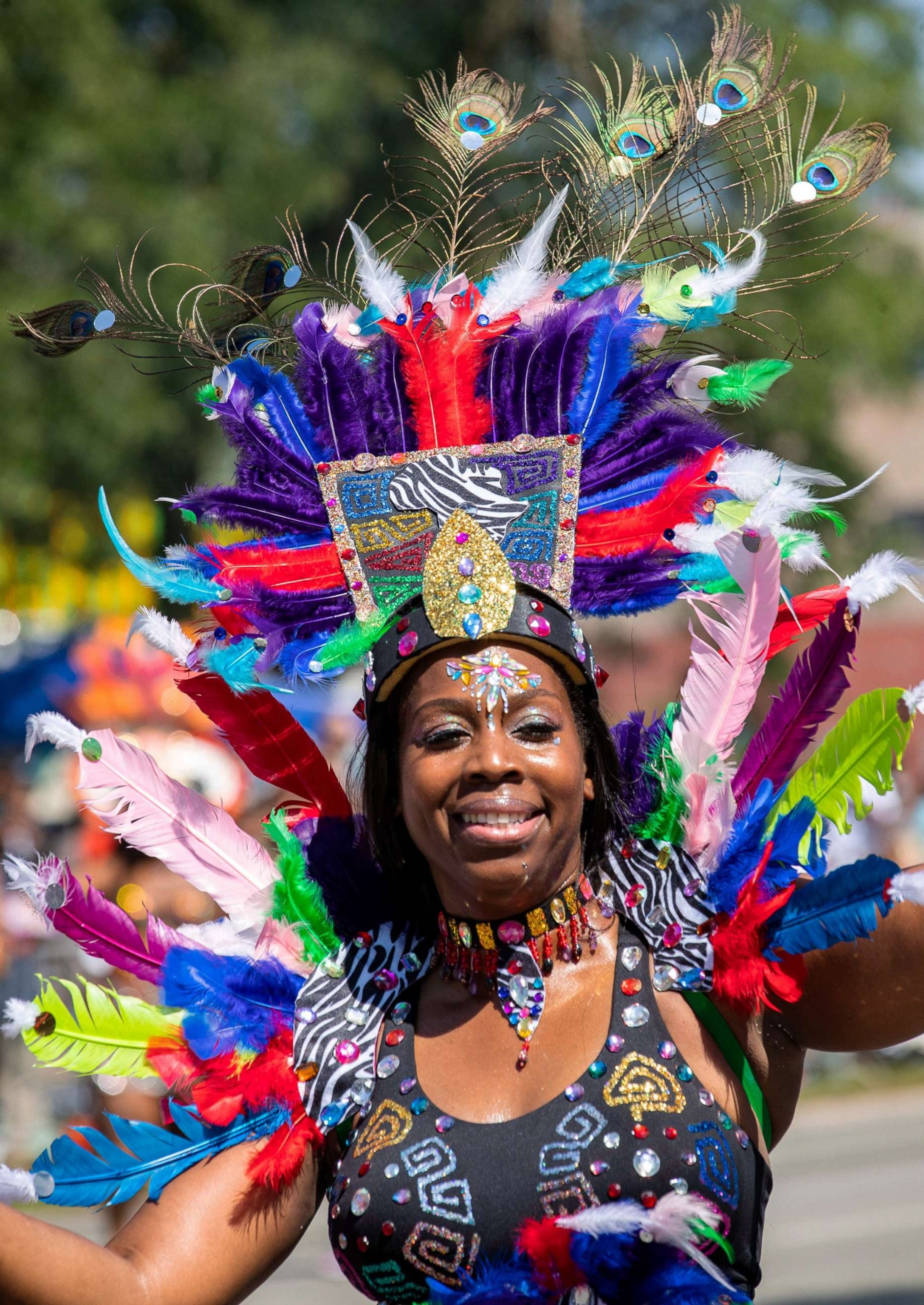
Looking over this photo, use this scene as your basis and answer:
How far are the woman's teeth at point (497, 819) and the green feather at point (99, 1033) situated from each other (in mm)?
634

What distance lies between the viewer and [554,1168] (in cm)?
222

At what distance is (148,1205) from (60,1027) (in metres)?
0.34

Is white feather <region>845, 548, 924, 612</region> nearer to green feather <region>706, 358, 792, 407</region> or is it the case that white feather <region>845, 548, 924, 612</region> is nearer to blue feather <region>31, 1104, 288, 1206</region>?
green feather <region>706, 358, 792, 407</region>

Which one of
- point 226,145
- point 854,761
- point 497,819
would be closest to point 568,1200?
point 497,819

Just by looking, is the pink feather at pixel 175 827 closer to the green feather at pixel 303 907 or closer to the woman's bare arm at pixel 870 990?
the green feather at pixel 303 907

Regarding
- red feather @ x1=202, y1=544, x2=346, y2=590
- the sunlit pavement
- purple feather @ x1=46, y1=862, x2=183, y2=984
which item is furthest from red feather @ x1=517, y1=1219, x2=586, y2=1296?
the sunlit pavement

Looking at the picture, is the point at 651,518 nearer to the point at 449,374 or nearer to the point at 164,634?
the point at 449,374

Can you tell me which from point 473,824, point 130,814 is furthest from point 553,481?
point 130,814

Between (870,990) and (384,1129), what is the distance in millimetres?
699

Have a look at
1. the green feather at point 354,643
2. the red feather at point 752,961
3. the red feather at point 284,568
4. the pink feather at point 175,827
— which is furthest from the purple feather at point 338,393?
the red feather at point 752,961

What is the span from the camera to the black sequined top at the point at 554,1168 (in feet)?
7.23

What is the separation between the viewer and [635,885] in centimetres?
247

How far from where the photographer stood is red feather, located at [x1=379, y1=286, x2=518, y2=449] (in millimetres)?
2582

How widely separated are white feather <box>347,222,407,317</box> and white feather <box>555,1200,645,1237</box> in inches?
53.6
